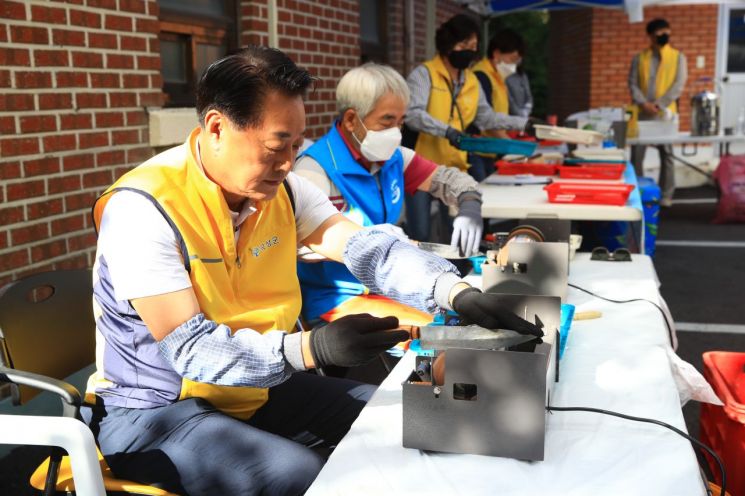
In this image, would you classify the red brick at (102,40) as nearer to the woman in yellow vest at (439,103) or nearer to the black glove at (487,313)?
the woman in yellow vest at (439,103)

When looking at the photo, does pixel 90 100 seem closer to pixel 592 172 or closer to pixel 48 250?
pixel 48 250

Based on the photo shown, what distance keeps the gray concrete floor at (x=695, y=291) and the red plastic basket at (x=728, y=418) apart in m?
1.05

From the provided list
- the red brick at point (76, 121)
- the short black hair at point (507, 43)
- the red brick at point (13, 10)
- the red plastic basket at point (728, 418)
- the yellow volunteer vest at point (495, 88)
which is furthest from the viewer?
the short black hair at point (507, 43)

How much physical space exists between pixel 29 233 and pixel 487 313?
2.00 meters

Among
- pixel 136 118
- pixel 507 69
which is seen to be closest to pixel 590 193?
pixel 136 118

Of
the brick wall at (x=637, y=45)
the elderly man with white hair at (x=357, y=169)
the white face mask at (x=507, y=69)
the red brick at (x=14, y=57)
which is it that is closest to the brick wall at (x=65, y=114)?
the red brick at (x=14, y=57)

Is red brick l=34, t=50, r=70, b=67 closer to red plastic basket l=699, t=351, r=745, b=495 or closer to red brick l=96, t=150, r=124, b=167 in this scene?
red brick l=96, t=150, r=124, b=167

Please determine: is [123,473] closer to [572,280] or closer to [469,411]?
[469,411]

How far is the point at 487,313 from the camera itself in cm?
179

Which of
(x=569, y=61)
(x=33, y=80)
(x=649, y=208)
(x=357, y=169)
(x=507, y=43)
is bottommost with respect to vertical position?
(x=649, y=208)

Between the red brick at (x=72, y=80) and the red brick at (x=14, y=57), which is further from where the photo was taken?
the red brick at (x=72, y=80)

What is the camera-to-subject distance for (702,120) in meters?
8.35

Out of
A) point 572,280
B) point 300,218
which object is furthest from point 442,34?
point 300,218

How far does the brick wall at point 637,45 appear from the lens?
1184 centimetres
